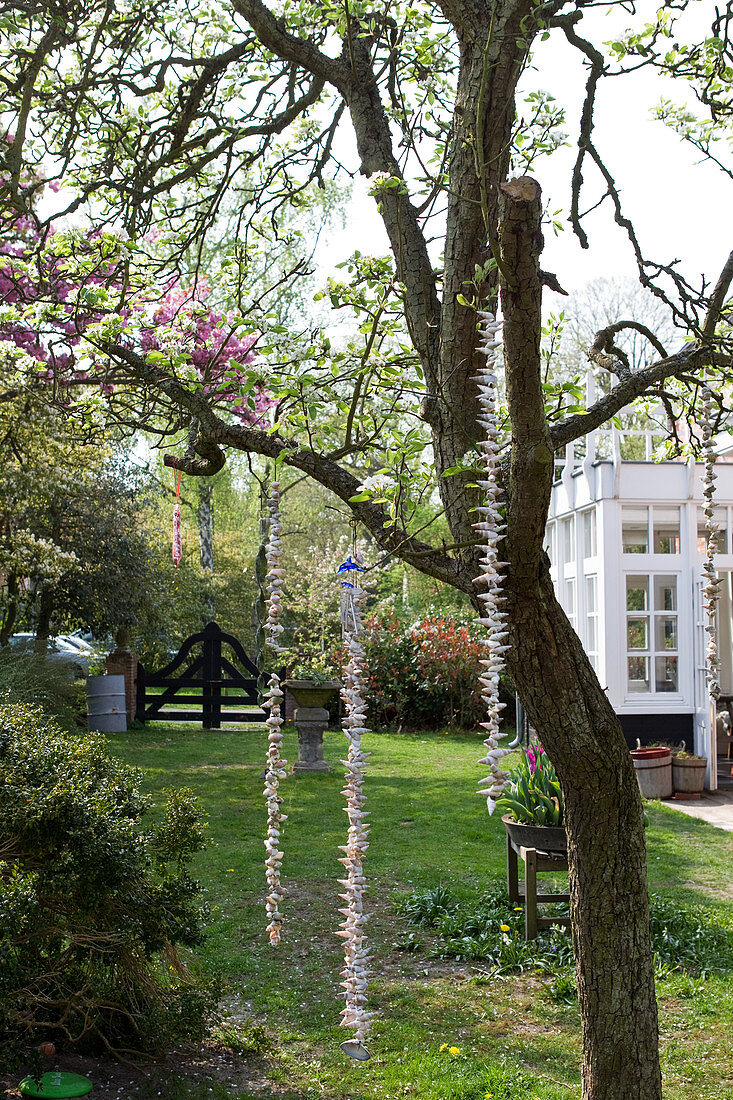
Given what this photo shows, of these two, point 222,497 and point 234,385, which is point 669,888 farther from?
point 222,497

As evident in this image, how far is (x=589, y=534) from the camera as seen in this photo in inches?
409

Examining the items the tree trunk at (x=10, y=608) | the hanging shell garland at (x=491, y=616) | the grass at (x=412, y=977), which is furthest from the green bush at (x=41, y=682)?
the hanging shell garland at (x=491, y=616)

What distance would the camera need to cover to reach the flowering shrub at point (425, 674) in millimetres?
14148

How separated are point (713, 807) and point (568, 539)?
3.70 meters

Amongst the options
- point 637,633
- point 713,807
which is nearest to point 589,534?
point 637,633

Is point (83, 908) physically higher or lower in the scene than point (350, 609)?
lower

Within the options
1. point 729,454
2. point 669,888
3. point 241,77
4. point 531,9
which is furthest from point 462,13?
point 729,454

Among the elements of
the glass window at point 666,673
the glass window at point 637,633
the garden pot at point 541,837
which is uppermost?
the glass window at point 637,633

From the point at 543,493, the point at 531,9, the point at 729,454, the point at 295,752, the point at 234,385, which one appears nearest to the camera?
the point at 543,493

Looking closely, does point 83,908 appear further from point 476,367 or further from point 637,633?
point 637,633

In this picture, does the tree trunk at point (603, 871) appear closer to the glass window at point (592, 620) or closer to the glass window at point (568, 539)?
the glass window at point (592, 620)

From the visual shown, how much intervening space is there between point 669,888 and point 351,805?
195 inches

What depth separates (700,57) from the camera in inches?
136

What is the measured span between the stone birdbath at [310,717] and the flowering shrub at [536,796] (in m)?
4.79
